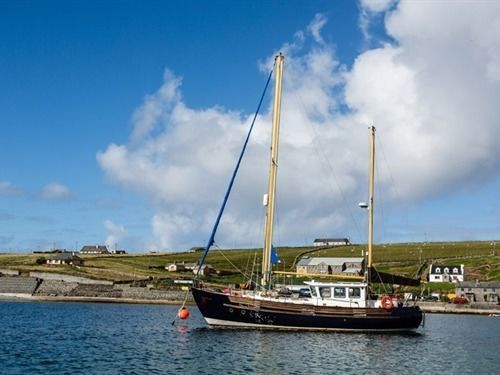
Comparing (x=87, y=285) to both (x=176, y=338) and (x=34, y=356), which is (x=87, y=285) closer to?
(x=176, y=338)

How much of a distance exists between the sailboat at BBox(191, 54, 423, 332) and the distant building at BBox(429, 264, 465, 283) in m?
98.4

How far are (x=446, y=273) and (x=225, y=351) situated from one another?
120876mm

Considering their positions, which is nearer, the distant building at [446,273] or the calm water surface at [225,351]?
the calm water surface at [225,351]

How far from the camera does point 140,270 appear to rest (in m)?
169

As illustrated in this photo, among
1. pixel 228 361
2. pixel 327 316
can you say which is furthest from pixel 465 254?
pixel 228 361

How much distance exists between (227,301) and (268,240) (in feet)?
21.1

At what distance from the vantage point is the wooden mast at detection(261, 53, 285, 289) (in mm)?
57562

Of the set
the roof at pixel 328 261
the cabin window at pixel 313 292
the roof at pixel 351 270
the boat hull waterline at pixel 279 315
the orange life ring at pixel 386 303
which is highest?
the roof at pixel 328 261

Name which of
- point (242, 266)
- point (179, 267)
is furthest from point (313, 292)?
point (242, 266)

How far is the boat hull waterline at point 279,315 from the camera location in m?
56.9

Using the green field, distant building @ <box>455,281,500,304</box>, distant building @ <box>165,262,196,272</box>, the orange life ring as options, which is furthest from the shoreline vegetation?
the orange life ring

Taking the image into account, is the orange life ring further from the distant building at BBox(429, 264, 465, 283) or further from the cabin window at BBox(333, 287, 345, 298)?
the distant building at BBox(429, 264, 465, 283)

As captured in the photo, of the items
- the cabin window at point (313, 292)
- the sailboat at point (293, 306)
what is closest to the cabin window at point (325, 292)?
the sailboat at point (293, 306)

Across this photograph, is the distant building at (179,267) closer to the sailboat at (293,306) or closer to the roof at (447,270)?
the roof at (447,270)
